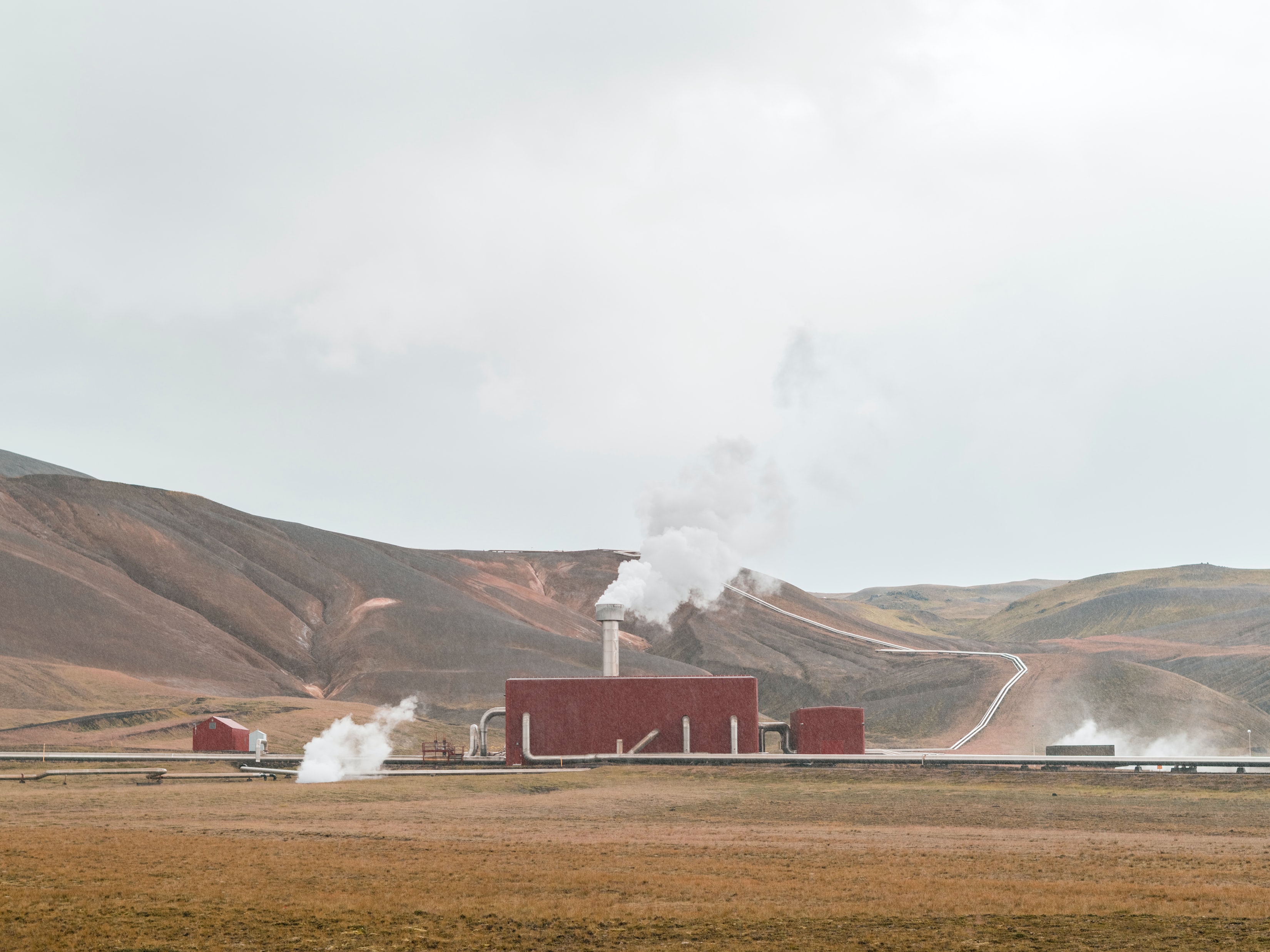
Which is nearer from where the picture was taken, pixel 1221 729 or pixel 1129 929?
pixel 1129 929

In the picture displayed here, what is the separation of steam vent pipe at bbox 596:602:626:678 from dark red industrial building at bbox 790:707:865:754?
9284 millimetres

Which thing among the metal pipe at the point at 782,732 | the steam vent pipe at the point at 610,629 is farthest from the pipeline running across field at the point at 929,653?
the steam vent pipe at the point at 610,629

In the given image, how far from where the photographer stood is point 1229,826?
30125 mm

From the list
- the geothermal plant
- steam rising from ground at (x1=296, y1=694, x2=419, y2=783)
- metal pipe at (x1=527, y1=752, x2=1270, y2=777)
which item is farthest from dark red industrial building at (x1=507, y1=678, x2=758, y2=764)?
steam rising from ground at (x1=296, y1=694, x2=419, y2=783)

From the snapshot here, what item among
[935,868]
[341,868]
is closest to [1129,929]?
[935,868]

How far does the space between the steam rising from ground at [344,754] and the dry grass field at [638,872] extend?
9770mm

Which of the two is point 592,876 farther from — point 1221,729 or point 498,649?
point 498,649

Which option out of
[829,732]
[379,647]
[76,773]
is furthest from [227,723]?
[379,647]

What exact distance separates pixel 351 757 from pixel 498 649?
74275 mm

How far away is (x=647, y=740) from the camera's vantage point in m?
54.6

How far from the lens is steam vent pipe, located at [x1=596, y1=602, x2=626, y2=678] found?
62812mm

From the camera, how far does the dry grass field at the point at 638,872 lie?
16.7 metres

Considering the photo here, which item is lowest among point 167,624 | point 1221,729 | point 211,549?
point 1221,729

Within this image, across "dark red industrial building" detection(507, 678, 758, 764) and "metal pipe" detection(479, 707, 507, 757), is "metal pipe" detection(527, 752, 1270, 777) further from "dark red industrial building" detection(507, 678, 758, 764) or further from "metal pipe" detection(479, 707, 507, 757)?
"metal pipe" detection(479, 707, 507, 757)
